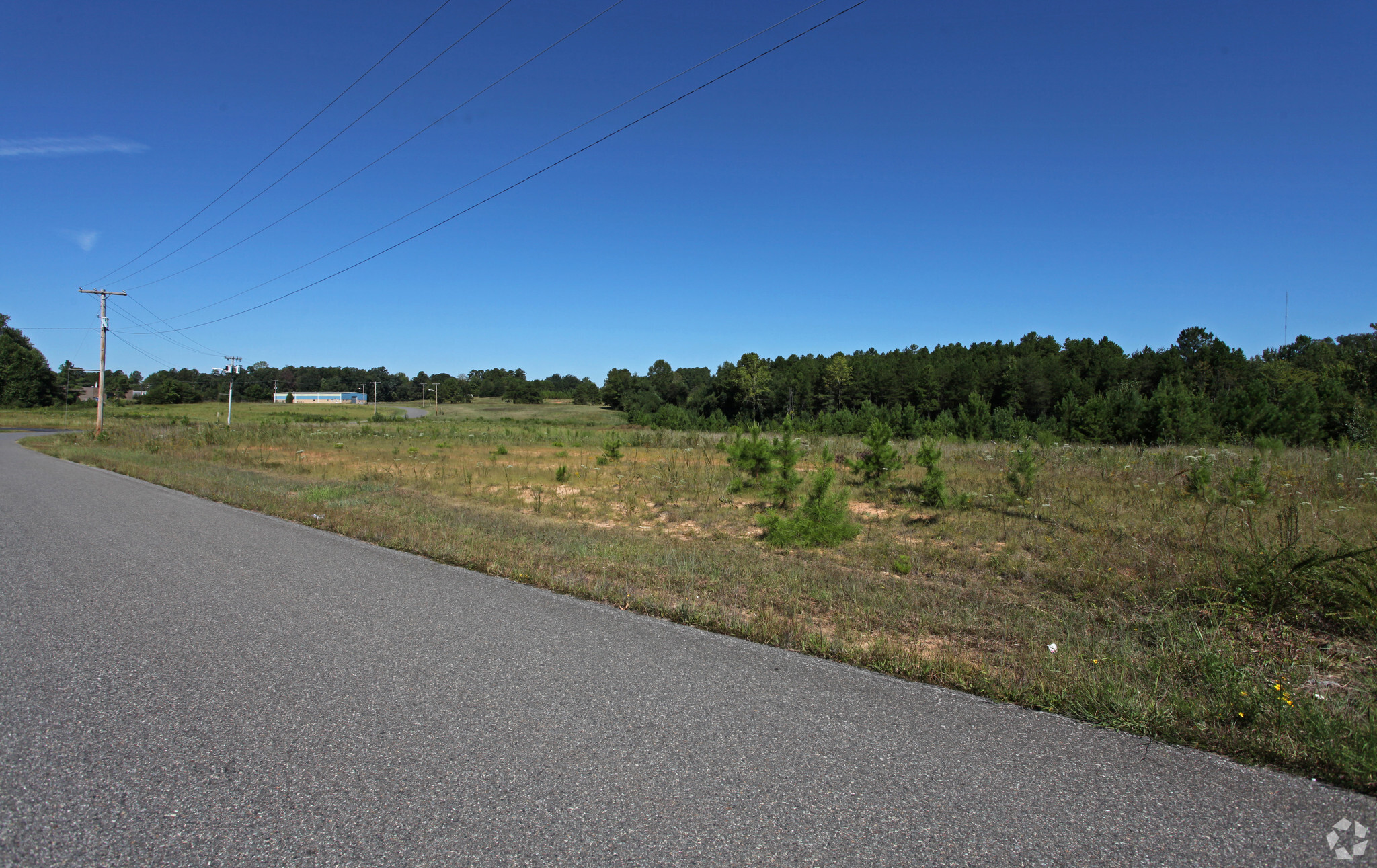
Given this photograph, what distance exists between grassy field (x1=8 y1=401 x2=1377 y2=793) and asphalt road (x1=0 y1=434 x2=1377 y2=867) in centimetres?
50

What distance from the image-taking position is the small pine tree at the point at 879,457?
611 inches

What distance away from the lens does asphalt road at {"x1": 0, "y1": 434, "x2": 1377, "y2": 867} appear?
97.0 inches

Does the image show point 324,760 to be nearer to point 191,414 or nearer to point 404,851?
point 404,851

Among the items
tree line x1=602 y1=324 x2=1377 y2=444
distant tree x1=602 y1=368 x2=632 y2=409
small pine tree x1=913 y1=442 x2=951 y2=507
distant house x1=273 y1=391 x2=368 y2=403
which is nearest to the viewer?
small pine tree x1=913 y1=442 x2=951 y2=507

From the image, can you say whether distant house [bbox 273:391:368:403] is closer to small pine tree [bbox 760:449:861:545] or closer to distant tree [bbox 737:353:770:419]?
distant tree [bbox 737:353:770:419]

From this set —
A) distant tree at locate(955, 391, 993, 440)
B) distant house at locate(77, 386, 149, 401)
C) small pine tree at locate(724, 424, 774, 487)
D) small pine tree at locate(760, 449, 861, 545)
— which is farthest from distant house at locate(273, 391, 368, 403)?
small pine tree at locate(760, 449, 861, 545)

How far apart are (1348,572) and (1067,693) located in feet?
11.5

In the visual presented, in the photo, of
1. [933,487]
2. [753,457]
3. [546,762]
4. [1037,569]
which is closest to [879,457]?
[933,487]

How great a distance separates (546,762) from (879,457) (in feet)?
44.8

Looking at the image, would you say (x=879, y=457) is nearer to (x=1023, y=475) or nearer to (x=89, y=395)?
(x=1023, y=475)

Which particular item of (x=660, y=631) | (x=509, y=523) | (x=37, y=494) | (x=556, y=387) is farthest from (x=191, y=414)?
(x=556, y=387)

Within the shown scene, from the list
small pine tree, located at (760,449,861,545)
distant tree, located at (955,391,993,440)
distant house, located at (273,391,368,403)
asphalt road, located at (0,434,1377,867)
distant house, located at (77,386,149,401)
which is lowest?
asphalt road, located at (0,434,1377,867)

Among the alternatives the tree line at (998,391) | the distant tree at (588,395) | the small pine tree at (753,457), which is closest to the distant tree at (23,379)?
the tree line at (998,391)

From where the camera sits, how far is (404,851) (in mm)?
2414
